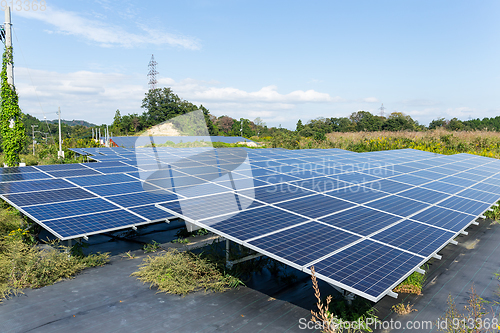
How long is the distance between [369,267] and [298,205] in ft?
12.6

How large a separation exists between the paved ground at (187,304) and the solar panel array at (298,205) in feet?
5.57

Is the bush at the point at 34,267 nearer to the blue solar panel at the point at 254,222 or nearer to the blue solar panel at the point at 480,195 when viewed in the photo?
the blue solar panel at the point at 254,222

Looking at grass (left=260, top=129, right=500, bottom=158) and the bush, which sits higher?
grass (left=260, top=129, right=500, bottom=158)

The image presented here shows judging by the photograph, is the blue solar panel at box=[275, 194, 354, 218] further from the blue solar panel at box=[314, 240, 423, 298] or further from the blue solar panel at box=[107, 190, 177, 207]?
the blue solar panel at box=[107, 190, 177, 207]

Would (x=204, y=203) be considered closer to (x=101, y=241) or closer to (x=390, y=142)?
(x=101, y=241)

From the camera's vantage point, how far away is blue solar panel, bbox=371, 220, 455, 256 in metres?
7.01

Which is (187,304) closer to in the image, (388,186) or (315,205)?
(315,205)

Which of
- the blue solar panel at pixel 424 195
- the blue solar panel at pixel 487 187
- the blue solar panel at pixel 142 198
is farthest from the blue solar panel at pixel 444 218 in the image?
the blue solar panel at pixel 142 198

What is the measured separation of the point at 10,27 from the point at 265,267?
29.6 metres

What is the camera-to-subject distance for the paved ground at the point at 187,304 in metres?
6.93

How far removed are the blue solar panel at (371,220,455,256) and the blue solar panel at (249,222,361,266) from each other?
2.84 feet

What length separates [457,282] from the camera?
9211 millimetres

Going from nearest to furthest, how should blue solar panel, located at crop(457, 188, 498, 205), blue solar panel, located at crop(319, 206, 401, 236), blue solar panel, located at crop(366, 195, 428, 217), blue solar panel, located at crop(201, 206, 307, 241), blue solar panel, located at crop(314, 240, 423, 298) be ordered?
blue solar panel, located at crop(314, 240, 423, 298) → blue solar panel, located at crop(201, 206, 307, 241) → blue solar panel, located at crop(319, 206, 401, 236) → blue solar panel, located at crop(366, 195, 428, 217) → blue solar panel, located at crop(457, 188, 498, 205)

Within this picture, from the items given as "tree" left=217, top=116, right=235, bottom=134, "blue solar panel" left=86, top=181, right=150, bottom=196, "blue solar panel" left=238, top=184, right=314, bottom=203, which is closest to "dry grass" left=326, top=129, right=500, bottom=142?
"blue solar panel" left=238, top=184, right=314, bottom=203
